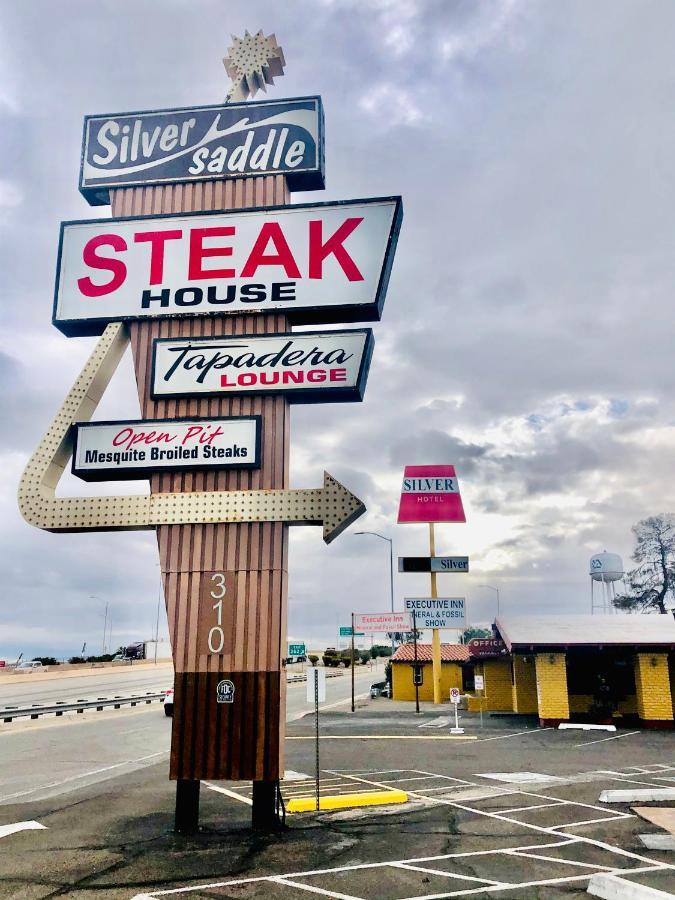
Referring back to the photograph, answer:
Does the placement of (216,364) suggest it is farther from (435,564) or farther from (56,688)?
(56,688)

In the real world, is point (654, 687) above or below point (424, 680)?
above

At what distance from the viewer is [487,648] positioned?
120 feet

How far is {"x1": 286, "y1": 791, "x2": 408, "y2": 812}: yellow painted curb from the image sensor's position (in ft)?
47.8

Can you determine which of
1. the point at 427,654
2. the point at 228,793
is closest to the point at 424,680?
the point at 427,654

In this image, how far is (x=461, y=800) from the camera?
50.2ft

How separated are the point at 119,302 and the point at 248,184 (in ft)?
12.5

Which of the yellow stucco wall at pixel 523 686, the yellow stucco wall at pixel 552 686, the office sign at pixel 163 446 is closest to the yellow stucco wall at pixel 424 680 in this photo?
the yellow stucco wall at pixel 523 686

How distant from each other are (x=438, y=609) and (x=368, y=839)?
30.0 metres

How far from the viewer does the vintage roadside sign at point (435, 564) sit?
40969 millimetres

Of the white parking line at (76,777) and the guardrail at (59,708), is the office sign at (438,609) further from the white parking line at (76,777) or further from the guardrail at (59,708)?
the white parking line at (76,777)

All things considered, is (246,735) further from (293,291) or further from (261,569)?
(293,291)

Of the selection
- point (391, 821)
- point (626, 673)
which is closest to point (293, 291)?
point (391, 821)

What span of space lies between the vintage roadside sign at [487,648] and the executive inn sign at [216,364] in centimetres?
2400

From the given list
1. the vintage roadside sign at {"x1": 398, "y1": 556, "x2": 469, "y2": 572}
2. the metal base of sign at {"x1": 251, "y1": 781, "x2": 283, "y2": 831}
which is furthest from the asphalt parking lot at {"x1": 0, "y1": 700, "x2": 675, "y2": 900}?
the vintage roadside sign at {"x1": 398, "y1": 556, "x2": 469, "y2": 572}
